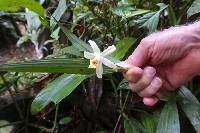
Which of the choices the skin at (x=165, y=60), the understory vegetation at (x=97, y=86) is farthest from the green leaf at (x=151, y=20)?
the skin at (x=165, y=60)

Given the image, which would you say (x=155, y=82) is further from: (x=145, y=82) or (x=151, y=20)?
(x=151, y=20)

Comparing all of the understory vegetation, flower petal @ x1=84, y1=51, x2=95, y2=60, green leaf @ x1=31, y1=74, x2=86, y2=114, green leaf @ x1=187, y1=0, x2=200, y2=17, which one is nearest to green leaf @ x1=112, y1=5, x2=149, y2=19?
the understory vegetation

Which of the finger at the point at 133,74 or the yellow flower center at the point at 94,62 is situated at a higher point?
the yellow flower center at the point at 94,62

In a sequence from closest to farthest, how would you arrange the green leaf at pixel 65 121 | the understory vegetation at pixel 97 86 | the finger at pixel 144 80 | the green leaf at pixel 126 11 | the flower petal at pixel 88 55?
the flower petal at pixel 88 55 → the finger at pixel 144 80 → the understory vegetation at pixel 97 86 → the green leaf at pixel 126 11 → the green leaf at pixel 65 121

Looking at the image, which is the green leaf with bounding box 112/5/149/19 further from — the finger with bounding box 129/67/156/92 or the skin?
the finger with bounding box 129/67/156/92

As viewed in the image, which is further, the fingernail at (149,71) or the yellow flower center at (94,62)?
the fingernail at (149,71)

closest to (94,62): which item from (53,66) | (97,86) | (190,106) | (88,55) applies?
(88,55)

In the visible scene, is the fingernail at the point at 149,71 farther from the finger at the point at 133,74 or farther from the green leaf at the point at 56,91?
the green leaf at the point at 56,91
